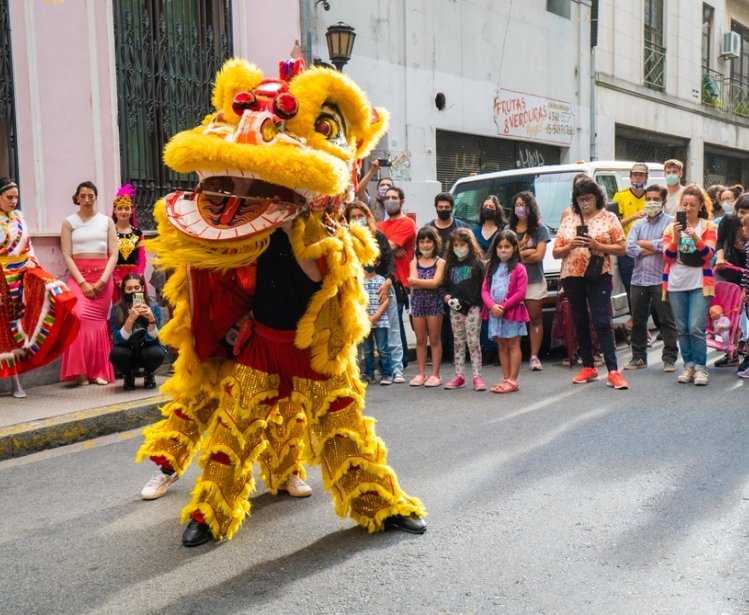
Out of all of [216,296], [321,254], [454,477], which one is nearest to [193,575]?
[216,296]

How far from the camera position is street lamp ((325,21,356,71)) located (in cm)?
1077

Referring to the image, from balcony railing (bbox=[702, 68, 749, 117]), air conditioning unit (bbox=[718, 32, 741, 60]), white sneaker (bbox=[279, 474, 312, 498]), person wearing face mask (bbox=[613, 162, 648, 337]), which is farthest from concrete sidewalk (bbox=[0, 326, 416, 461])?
air conditioning unit (bbox=[718, 32, 741, 60])

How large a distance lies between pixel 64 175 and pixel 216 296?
533cm

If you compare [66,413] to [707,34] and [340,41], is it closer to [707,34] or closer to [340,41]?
[340,41]

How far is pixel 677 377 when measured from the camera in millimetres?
8336

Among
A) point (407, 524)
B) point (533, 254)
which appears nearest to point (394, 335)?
point (533, 254)

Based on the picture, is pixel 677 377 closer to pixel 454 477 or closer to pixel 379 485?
pixel 454 477

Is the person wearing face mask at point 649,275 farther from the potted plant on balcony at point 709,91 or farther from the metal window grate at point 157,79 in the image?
the potted plant on balcony at point 709,91

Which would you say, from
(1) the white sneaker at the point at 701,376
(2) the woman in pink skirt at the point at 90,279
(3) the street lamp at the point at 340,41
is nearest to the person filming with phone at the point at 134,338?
(2) the woman in pink skirt at the point at 90,279

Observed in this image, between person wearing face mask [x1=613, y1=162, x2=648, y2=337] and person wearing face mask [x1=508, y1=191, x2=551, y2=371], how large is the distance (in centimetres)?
164

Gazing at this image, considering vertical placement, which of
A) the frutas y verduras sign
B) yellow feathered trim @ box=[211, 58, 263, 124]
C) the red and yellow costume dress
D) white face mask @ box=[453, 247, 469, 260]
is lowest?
the red and yellow costume dress

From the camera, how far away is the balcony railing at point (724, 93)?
25781mm

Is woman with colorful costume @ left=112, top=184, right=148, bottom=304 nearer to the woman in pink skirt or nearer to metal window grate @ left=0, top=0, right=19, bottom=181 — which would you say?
the woman in pink skirt

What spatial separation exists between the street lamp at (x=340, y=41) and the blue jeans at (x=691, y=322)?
5.02 metres
